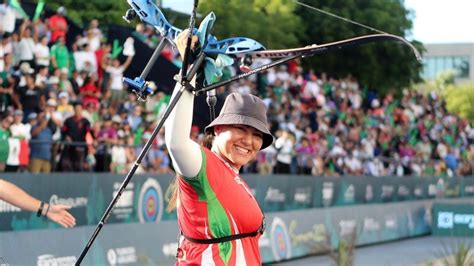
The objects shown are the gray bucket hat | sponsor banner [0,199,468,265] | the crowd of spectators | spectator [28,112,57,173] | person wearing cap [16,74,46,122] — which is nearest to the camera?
the gray bucket hat

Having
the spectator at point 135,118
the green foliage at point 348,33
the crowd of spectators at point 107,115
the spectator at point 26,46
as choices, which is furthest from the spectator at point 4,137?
the green foliage at point 348,33

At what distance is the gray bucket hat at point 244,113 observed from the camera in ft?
16.3

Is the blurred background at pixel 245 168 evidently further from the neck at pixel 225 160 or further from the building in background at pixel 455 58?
the building in background at pixel 455 58

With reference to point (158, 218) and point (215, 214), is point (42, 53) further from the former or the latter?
point (215, 214)

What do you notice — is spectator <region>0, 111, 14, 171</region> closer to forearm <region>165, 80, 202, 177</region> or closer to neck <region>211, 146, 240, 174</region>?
neck <region>211, 146, 240, 174</region>

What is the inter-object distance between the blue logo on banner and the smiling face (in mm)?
10171

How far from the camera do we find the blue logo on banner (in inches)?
597

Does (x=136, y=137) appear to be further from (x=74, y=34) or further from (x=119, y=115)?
(x=74, y=34)

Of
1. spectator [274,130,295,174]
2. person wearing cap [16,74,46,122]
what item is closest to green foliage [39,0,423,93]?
spectator [274,130,295,174]

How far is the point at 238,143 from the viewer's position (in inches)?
199

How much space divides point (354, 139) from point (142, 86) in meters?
21.7

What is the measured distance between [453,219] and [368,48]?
35.8 feet

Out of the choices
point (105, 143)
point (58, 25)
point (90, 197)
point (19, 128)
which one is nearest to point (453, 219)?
point (58, 25)

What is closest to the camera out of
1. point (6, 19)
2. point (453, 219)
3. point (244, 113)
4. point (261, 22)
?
point (244, 113)
